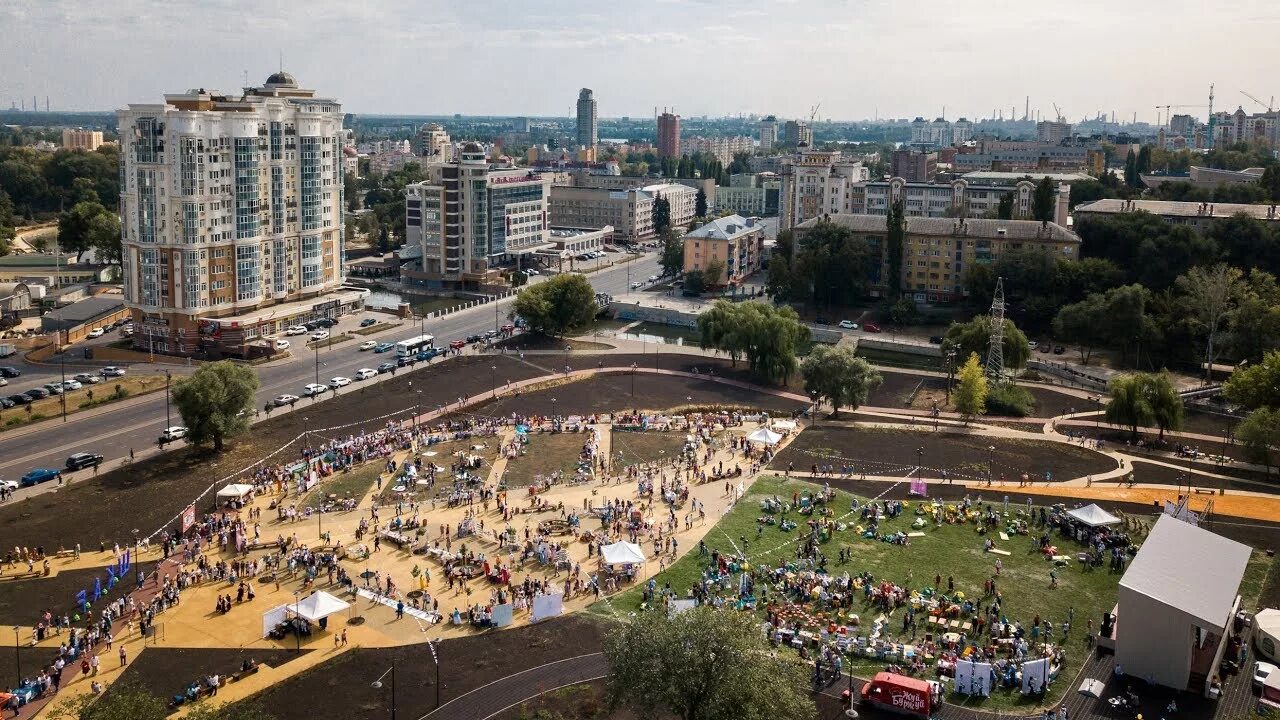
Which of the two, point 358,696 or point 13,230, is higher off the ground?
point 13,230

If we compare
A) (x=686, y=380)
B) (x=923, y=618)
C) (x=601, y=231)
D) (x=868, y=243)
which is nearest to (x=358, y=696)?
(x=923, y=618)

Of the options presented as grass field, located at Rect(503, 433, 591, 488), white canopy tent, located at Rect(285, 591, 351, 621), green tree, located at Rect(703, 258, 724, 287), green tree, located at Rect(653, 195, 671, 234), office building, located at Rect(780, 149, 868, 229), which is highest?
office building, located at Rect(780, 149, 868, 229)

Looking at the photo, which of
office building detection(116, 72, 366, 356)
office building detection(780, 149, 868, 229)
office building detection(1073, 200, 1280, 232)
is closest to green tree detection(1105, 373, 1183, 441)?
office building detection(1073, 200, 1280, 232)

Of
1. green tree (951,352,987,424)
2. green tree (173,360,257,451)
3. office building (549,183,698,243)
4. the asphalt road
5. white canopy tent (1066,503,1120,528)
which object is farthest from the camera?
office building (549,183,698,243)

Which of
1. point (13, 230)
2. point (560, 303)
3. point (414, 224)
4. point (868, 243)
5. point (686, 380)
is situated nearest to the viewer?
point (686, 380)

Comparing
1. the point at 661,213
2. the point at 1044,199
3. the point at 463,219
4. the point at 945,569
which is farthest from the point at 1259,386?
the point at 661,213

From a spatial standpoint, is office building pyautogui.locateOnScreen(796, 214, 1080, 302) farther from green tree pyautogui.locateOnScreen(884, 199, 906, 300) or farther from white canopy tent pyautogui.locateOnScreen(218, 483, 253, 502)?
white canopy tent pyautogui.locateOnScreen(218, 483, 253, 502)

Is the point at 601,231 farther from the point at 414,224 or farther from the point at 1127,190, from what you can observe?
the point at 1127,190

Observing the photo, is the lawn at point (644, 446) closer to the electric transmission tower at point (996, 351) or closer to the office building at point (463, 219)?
the electric transmission tower at point (996, 351)
